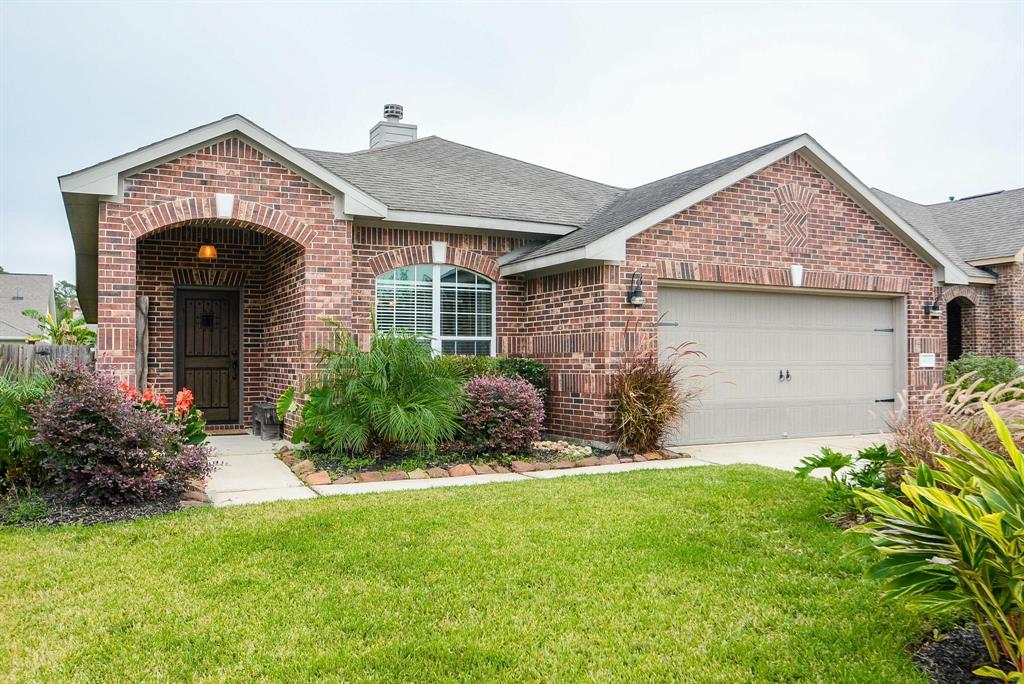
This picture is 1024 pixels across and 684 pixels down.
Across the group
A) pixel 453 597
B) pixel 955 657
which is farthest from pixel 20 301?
pixel 955 657

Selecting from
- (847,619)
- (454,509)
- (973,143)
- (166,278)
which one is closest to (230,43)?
(166,278)

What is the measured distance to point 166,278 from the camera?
437 inches

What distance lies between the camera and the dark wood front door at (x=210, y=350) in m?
11.5

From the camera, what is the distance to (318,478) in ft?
24.3

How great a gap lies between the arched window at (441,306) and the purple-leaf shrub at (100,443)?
4593 millimetres

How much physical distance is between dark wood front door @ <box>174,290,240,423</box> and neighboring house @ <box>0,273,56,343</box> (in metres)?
26.0

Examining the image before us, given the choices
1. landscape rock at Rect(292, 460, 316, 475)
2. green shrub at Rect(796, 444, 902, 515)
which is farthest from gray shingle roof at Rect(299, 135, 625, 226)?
green shrub at Rect(796, 444, 902, 515)

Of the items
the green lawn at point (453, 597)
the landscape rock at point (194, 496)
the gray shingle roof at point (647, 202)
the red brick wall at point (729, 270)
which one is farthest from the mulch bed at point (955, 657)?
the gray shingle roof at point (647, 202)

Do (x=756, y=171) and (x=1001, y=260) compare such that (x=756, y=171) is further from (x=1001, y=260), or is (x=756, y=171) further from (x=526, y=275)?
(x=1001, y=260)

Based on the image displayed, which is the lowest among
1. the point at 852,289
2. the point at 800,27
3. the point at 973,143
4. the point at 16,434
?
the point at 16,434

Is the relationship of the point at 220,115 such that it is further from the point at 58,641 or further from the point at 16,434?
the point at 58,641

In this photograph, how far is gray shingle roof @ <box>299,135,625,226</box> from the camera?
434 inches

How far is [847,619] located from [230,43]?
1353 centimetres

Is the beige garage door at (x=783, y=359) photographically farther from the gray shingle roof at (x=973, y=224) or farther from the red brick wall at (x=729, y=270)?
the gray shingle roof at (x=973, y=224)
